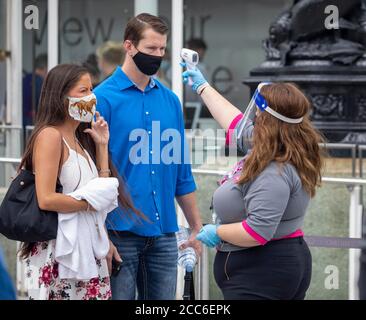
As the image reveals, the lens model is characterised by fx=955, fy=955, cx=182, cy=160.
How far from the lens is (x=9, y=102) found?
10312 millimetres

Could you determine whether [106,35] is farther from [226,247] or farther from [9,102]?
[226,247]

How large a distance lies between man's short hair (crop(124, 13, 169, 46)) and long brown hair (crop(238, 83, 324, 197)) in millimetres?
637

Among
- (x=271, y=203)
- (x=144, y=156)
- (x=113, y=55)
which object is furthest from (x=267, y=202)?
A: (x=113, y=55)

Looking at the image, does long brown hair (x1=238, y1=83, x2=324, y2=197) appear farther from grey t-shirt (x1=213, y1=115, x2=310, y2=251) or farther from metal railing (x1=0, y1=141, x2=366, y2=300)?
metal railing (x1=0, y1=141, x2=366, y2=300)

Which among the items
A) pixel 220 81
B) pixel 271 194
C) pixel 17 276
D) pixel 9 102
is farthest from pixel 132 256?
pixel 220 81

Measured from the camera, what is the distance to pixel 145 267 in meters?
4.24

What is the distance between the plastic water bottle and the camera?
4281 millimetres

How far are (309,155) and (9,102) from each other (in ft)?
22.8

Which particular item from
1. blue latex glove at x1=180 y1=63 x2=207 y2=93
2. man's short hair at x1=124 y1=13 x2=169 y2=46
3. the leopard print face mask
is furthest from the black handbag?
blue latex glove at x1=180 y1=63 x2=207 y2=93

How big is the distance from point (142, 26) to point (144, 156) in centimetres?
57

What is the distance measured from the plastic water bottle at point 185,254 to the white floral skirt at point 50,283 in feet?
1.71

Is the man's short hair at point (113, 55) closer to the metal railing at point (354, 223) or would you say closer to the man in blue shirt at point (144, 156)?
the metal railing at point (354, 223)

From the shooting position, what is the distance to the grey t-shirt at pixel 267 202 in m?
3.67

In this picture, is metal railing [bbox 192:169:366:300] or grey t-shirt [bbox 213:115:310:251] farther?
metal railing [bbox 192:169:366:300]
